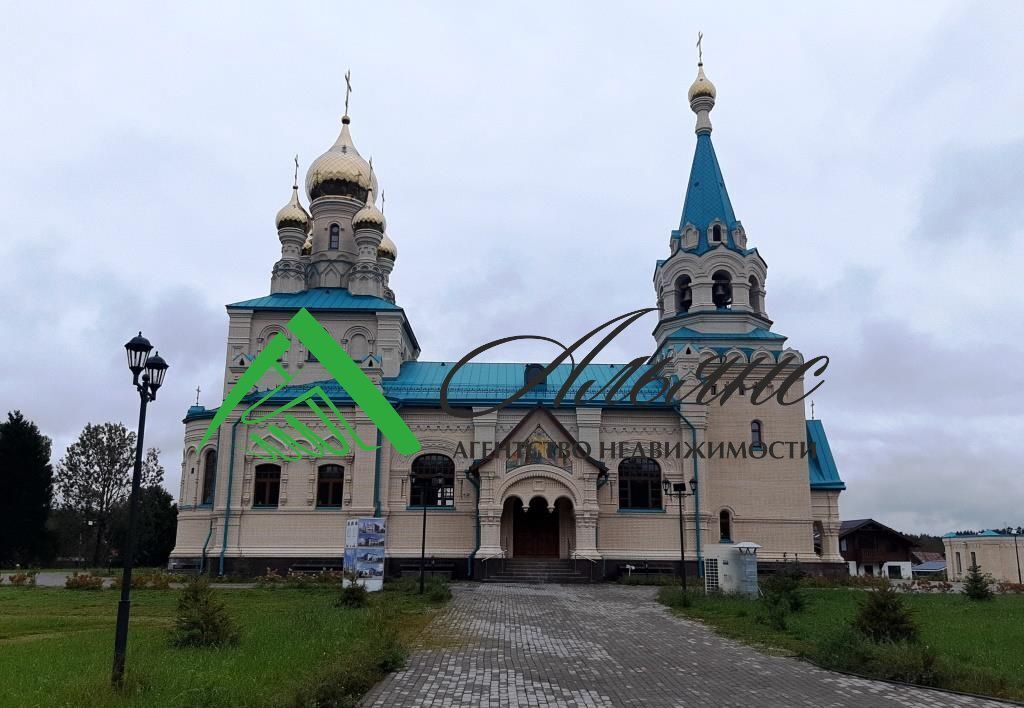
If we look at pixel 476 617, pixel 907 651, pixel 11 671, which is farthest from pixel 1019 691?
pixel 11 671

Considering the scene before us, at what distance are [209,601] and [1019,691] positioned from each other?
1038 cm

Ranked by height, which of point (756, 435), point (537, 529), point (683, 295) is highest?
point (683, 295)

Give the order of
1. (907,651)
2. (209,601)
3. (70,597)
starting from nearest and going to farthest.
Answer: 1. (907,651)
2. (209,601)
3. (70,597)

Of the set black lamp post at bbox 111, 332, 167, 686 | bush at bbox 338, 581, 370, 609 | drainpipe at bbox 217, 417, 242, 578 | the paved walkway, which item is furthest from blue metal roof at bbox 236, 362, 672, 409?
black lamp post at bbox 111, 332, 167, 686

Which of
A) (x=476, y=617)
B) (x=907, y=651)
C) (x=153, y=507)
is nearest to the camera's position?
(x=907, y=651)

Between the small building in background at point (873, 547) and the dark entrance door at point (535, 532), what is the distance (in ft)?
61.6

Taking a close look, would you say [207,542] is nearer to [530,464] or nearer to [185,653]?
[530,464]

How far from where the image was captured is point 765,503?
30.2 m

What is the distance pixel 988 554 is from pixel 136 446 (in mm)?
36806

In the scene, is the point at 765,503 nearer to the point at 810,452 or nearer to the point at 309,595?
the point at 810,452

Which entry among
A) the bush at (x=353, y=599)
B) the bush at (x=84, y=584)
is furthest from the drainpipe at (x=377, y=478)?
the bush at (x=353, y=599)

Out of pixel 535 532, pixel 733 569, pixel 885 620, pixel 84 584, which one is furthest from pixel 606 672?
pixel 535 532

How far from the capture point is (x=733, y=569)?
21.6 metres

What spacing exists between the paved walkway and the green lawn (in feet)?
2.70
